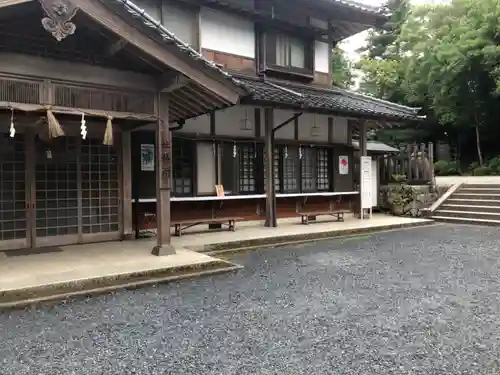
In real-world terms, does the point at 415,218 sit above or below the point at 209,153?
below

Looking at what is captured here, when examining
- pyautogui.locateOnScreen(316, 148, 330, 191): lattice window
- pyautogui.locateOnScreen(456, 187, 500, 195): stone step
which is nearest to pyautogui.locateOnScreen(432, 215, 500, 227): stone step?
pyautogui.locateOnScreen(456, 187, 500, 195): stone step

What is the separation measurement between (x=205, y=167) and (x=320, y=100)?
347cm

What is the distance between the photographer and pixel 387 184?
1562cm

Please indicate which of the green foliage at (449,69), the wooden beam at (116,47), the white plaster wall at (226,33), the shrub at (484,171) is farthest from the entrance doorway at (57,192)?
the shrub at (484,171)

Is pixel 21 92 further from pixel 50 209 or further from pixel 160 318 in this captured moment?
pixel 160 318

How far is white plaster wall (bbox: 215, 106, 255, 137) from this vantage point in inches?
414

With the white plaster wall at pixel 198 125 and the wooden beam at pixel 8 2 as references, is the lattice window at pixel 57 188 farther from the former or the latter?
the wooden beam at pixel 8 2

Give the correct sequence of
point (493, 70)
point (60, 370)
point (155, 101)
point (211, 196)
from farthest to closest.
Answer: point (493, 70)
point (211, 196)
point (155, 101)
point (60, 370)

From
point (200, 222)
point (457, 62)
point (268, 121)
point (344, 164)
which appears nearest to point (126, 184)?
point (200, 222)

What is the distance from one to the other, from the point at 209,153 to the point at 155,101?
3491mm

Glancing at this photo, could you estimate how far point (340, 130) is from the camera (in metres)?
12.9

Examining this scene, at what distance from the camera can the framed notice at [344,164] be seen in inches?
507

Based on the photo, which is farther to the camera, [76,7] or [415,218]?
[415,218]

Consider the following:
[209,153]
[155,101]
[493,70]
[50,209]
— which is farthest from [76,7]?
[493,70]
